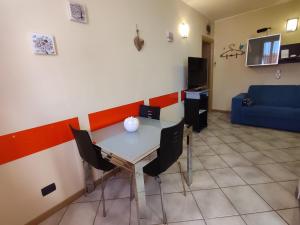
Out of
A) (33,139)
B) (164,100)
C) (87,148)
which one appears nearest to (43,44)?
(33,139)

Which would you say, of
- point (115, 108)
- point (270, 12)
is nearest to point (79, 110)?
point (115, 108)

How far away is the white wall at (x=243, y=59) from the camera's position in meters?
3.63

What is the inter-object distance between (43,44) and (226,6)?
148 inches

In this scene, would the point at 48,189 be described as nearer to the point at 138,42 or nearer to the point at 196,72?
the point at 138,42

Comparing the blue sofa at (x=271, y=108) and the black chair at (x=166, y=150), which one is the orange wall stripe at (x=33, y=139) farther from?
the blue sofa at (x=271, y=108)

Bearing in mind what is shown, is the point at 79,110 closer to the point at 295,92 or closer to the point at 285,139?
the point at 285,139

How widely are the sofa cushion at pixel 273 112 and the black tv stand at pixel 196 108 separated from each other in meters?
0.90

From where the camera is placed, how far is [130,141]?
58.6 inches

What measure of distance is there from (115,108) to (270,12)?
4163 millimetres

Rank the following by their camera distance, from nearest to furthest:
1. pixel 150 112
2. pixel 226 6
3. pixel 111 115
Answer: pixel 111 115
pixel 150 112
pixel 226 6

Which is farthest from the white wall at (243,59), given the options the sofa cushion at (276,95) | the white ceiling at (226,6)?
the sofa cushion at (276,95)

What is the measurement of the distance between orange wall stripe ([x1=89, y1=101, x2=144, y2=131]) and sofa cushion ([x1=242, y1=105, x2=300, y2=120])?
252 cm

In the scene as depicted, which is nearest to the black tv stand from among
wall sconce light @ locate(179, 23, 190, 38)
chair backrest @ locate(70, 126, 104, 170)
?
wall sconce light @ locate(179, 23, 190, 38)

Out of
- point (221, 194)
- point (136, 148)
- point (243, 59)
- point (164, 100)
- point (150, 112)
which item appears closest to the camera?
point (136, 148)
